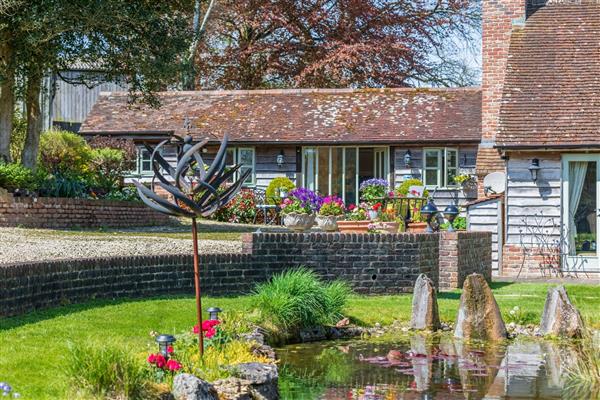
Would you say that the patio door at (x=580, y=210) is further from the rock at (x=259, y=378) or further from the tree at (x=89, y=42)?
the rock at (x=259, y=378)

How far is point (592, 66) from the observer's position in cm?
2475

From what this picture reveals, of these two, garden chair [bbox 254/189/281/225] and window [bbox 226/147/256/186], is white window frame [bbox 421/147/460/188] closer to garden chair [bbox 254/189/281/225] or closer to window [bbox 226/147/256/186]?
garden chair [bbox 254/189/281/225]

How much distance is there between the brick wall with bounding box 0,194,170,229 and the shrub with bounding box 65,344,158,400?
564 inches

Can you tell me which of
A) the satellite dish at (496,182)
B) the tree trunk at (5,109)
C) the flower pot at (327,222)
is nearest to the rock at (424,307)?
the satellite dish at (496,182)

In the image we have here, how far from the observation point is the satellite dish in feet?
82.6

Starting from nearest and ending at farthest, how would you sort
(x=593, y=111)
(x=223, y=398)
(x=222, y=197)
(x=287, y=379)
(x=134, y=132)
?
(x=223, y=398)
(x=222, y=197)
(x=287, y=379)
(x=593, y=111)
(x=134, y=132)

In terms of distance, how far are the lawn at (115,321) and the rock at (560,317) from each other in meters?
0.39

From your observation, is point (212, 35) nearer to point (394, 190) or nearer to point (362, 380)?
point (394, 190)

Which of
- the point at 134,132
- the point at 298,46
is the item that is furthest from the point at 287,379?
the point at 298,46

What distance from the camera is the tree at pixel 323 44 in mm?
39062

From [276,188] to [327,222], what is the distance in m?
4.93

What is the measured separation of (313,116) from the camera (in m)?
32.1

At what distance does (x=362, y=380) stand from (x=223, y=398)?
2.59m

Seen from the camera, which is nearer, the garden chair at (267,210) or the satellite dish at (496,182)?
the satellite dish at (496,182)
